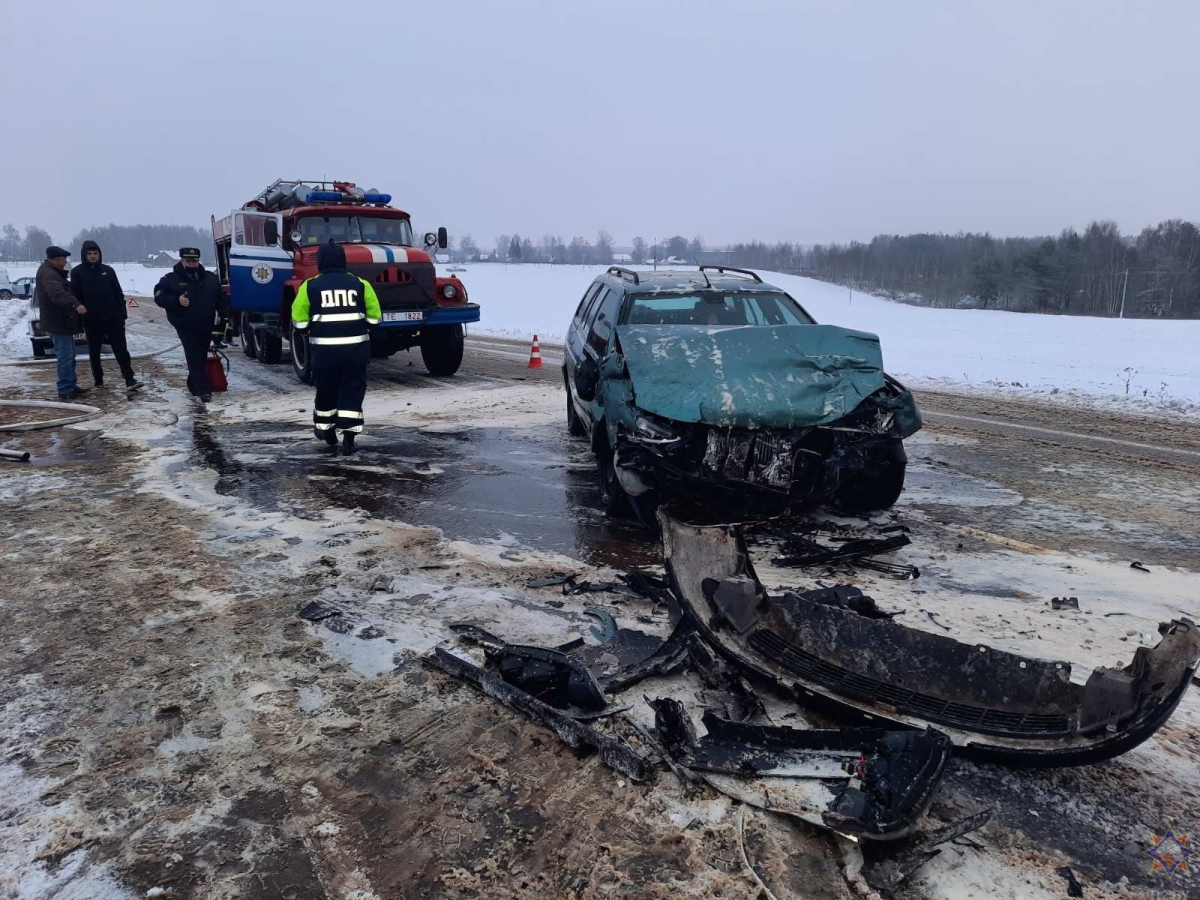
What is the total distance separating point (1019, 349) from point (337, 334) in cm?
2052

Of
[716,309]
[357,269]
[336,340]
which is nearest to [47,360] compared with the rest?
[357,269]

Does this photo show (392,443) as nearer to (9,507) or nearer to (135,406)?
(9,507)

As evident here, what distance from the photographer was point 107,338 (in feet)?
34.5

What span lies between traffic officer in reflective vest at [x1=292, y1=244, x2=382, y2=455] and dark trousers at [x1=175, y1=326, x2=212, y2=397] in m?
3.04

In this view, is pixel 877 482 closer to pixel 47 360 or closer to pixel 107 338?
pixel 107 338

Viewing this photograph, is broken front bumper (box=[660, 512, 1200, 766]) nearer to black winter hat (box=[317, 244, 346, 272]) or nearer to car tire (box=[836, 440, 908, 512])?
car tire (box=[836, 440, 908, 512])

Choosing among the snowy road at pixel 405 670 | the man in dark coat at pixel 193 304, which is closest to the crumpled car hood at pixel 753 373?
the snowy road at pixel 405 670

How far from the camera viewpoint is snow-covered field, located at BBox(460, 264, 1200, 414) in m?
12.5

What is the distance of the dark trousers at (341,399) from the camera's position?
7203mm

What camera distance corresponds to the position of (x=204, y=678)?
330 cm

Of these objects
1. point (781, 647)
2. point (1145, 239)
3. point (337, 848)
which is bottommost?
point (337, 848)

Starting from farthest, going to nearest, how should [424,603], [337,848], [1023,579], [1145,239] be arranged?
1. [1145,239]
2. [1023,579]
3. [424,603]
4. [337,848]

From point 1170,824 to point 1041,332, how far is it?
32.4m

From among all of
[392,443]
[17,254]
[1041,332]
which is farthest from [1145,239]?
[17,254]
